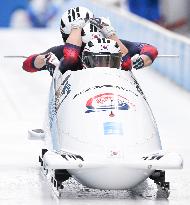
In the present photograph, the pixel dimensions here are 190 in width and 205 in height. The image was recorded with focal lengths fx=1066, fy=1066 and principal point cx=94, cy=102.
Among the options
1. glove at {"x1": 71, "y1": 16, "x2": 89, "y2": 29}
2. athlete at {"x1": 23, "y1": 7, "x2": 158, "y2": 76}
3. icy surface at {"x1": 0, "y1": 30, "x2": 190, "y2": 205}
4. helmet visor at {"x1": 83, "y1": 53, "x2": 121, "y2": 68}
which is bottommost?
icy surface at {"x1": 0, "y1": 30, "x2": 190, "y2": 205}

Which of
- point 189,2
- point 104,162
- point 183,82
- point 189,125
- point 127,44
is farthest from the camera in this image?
point 189,2

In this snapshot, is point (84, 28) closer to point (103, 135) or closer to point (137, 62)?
point (137, 62)

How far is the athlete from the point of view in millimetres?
9844

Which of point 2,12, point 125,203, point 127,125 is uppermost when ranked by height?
point 2,12

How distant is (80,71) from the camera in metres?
9.39

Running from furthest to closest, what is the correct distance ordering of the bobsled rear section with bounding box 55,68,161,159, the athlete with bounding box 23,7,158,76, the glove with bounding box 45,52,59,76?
the glove with bounding box 45,52,59,76, the athlete with bounding box 23,7,158,76, the bobsled rear section with bounding box 55,68,161,159

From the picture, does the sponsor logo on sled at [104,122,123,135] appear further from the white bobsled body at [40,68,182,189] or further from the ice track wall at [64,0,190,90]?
the ice track wall at [64,0,190,90]

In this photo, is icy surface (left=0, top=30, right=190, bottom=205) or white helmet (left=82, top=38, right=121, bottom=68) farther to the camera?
white helmet (left=82, top=38, right=121, bottom=68)

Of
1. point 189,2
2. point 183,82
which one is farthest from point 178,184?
point 189,2

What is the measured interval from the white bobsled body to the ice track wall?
720cm

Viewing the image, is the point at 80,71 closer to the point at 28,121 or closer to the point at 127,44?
the point at 127,44

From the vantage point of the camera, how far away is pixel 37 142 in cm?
1159

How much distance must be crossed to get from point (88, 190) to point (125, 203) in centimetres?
53

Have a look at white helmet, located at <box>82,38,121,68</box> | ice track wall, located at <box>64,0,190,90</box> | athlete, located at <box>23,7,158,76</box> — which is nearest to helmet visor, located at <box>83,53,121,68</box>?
white helmet, located at <box>82,38,121,68</box>
